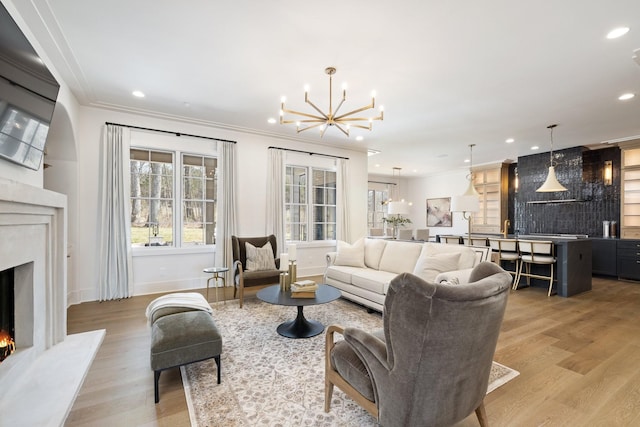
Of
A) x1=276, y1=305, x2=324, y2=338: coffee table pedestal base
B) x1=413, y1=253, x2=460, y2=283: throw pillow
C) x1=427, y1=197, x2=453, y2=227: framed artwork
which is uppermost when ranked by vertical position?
x1=427, y1=197, x2=453, y2=227: framed artwork

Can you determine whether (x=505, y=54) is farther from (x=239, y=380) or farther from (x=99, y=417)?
(x=99, y=417)

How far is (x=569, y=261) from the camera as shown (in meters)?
4.90

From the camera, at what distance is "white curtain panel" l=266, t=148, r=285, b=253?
5754 mm

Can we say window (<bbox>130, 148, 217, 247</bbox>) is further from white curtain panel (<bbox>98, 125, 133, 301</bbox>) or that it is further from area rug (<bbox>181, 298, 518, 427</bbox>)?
area rug (<bbox>181, 298, 518, 427</bbox>)

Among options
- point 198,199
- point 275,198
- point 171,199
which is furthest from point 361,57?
point 171,199

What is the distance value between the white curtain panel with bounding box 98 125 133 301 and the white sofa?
3196mm

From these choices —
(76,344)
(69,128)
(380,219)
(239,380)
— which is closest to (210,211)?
(69,128)

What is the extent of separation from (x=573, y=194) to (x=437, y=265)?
5963mm

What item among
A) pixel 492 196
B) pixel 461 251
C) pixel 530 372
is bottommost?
pixel 530 372

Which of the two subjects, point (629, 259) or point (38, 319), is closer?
point (38, 319)

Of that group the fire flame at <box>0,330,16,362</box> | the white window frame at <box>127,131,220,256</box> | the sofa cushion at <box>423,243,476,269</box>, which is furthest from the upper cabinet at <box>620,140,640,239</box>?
the fire flame at <box>0,330,16,362</box>

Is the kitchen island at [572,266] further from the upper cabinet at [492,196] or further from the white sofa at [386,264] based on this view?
the upper cabinet at [492,196]

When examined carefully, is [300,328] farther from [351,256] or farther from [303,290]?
[351,256]

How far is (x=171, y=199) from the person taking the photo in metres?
5.08
